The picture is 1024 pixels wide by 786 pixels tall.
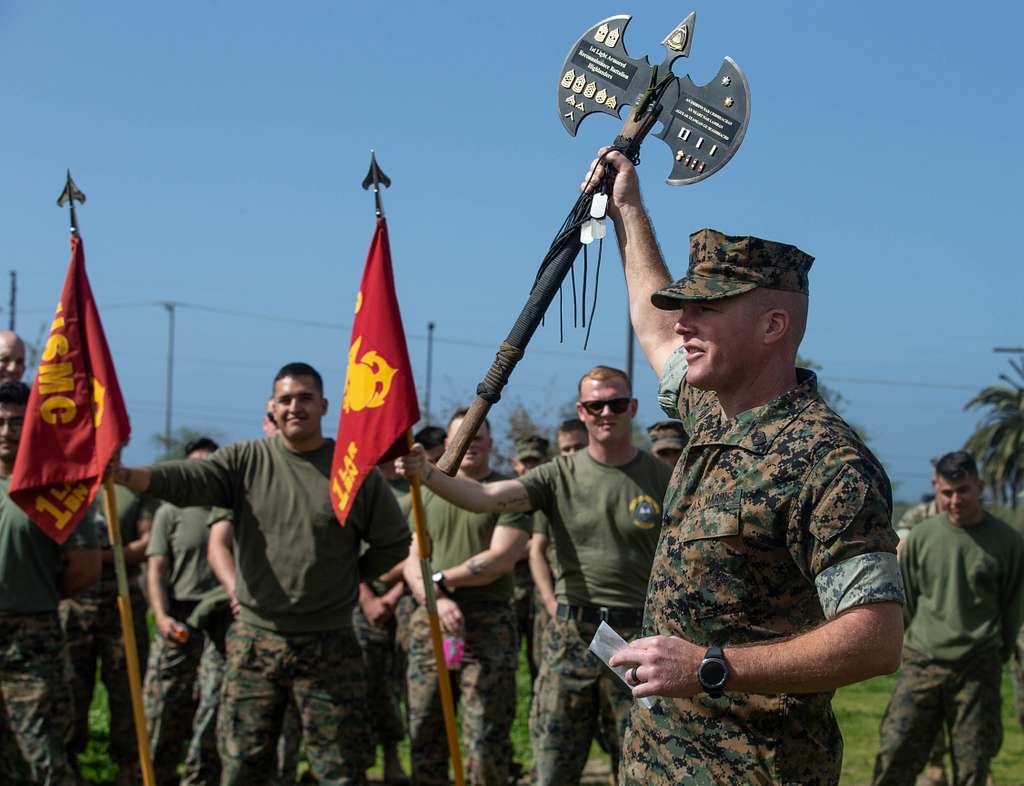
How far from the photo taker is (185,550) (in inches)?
369

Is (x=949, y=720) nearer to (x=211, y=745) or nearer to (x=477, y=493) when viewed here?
(x=477, y=493)

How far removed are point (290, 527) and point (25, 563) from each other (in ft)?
4.81

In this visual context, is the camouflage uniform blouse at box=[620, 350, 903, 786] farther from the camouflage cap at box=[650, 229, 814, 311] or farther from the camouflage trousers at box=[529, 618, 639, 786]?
the camouflage trousers at box=[529, 618, 639, 786]

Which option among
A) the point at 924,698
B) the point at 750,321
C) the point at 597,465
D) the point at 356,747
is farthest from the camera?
the point at 924,698

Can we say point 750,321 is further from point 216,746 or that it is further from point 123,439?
point 216,746

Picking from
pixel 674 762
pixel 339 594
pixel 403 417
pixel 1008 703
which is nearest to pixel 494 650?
pixel 339 594

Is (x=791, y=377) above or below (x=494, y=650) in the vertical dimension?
above

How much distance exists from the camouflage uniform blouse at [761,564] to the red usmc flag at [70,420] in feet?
13.9

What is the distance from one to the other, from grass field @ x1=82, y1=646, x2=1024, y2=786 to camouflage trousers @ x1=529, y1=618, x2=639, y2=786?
280 cm

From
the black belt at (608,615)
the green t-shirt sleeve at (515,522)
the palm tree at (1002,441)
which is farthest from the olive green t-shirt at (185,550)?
the palm tree at (1002,441)

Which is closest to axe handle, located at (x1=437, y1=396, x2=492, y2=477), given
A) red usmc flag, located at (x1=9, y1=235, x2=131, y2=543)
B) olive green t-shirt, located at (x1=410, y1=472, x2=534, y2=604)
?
red usmc flag, located at (x1=9, y1=235, x2=131, y2=543)

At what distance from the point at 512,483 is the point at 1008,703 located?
882 cm

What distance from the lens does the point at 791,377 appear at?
3.67 meters

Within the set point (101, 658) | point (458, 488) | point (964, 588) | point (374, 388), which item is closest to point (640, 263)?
Result: point (458, 488)
